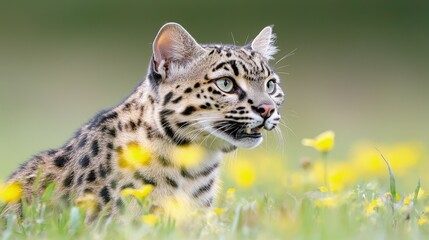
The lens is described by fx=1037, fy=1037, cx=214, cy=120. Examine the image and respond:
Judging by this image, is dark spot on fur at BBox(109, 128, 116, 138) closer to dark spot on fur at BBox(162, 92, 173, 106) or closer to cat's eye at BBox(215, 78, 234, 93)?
dark spot on fur at BBox(162, 92, 173, 106)

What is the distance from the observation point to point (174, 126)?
A: 662cm

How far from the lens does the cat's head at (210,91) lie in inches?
260

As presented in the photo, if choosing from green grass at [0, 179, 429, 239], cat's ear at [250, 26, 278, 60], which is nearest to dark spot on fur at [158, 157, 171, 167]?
green grass at [0, 179, 429, 239]

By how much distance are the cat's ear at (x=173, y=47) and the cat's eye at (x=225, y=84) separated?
31cm

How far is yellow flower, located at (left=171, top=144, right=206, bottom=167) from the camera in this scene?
21.4 ft

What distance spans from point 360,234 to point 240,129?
1.61 meters

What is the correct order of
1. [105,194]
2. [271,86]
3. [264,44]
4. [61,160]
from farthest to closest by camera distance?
[264,44]
[271,86]
[61,160]
[105,194]

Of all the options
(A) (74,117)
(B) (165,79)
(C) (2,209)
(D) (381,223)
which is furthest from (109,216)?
(A) (74,117)

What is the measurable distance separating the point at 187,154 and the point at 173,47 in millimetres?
837

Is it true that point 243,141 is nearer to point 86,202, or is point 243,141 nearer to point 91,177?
point 91,177

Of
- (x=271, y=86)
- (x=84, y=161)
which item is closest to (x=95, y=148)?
(x=84, y=161)

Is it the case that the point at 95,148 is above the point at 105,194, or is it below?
above

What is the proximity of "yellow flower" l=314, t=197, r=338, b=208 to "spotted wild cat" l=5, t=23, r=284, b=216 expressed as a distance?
34.7 inches

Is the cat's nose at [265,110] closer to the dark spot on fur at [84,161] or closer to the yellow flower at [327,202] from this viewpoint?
the yellow flower at [327,202]
